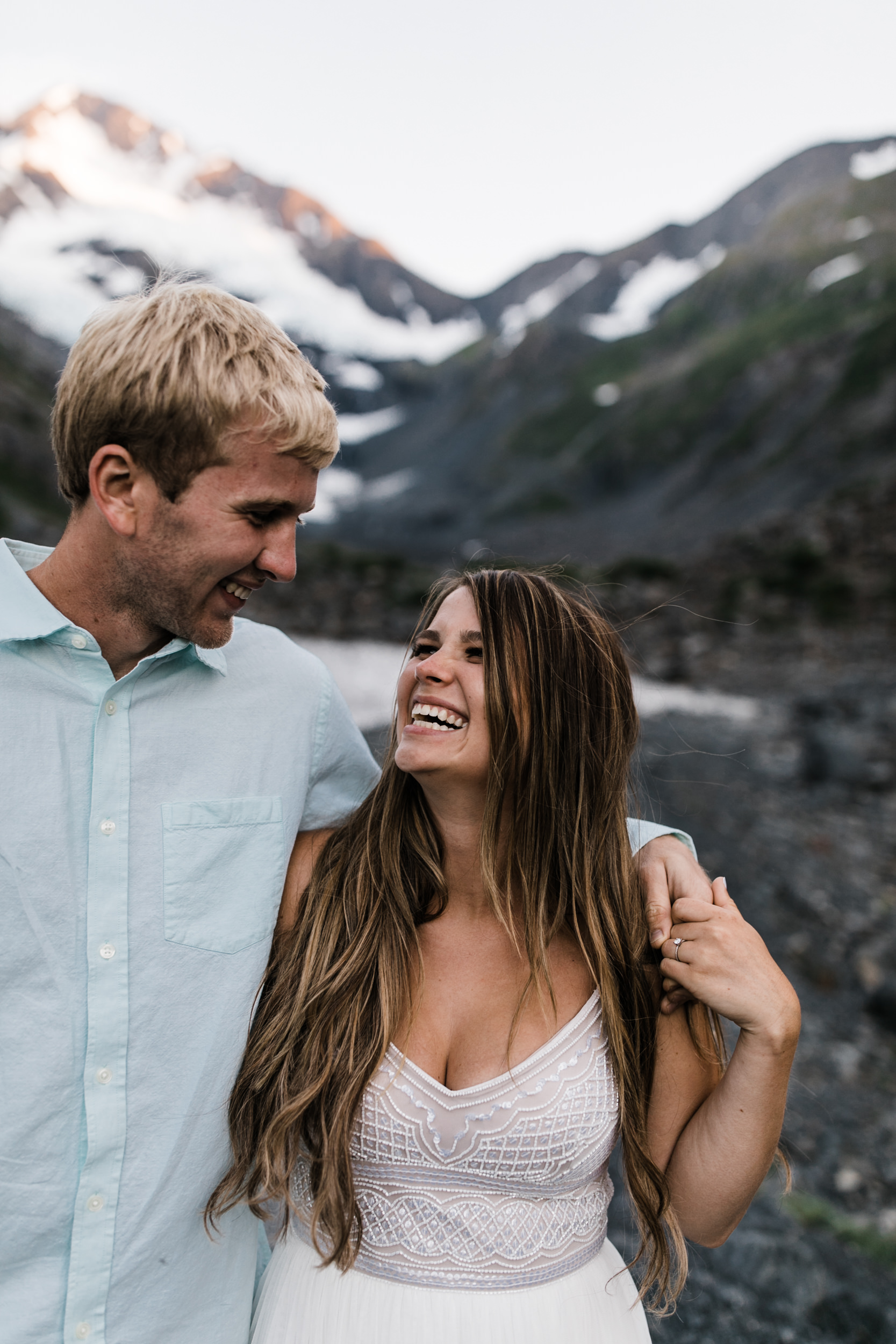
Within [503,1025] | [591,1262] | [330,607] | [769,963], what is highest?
A: [330,607]

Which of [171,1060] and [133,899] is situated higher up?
[133,899]

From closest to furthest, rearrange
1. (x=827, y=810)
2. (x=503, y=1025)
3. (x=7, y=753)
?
(x=7, y=753)
(x=503, y=1025)
(x=827, y=810)

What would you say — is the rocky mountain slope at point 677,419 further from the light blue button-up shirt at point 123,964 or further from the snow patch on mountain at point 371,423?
the light blue button-up shirt at point 123,964

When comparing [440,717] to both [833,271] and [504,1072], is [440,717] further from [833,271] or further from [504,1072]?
[833,271]

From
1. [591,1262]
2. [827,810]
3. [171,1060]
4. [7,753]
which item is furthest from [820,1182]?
[827,810]

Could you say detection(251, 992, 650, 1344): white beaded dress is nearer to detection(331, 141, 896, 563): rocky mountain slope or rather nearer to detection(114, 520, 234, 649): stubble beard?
detection(114, 520, 234, 649): stubble beard

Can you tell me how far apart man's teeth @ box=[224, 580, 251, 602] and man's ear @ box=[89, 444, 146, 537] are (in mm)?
249

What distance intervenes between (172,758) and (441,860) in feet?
2.91

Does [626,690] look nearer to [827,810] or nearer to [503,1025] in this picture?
[503,1025]

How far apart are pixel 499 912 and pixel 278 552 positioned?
1.12 metres

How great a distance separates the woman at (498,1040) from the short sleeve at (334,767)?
10 cm

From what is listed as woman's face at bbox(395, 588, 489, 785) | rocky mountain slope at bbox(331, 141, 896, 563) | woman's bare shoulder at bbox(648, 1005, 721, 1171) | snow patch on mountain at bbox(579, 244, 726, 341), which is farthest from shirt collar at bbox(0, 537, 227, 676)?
snow patch on mountain at bbox(579, 244, 726, 341)

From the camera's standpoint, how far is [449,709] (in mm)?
2516

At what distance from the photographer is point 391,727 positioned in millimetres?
→ 2848
